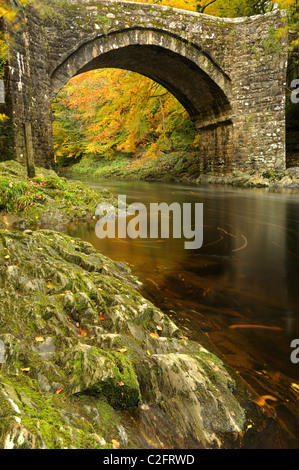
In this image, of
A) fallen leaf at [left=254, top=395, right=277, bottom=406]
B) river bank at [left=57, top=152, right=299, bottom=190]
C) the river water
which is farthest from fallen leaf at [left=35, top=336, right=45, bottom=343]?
river bank at [left=57, top=152, right=299, bottom=190]

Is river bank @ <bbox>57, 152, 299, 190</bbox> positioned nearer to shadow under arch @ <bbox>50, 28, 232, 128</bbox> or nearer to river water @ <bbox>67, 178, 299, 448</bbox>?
shadow under arch @ <bbox>50, 28, 232, 128</bbox>

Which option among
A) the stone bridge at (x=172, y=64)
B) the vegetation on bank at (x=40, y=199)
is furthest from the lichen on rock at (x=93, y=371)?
the stone bridge at (x=172, y=64)

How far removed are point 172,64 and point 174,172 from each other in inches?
259

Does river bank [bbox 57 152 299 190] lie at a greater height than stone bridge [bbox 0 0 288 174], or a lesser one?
lesser

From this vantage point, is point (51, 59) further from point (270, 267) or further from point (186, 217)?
point (270, 267)

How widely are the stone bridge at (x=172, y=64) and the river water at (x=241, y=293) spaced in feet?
14.8

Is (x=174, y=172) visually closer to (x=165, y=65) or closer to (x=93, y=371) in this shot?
(x=165, y=65)

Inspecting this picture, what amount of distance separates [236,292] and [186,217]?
4015mm

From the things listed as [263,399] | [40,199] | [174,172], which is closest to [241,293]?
[263,399]

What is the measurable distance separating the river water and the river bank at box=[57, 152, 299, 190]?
6.52 metres

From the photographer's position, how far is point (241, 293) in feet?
9.26

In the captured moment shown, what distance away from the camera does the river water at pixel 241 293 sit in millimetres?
1672

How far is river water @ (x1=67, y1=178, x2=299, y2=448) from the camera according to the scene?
5.49ft

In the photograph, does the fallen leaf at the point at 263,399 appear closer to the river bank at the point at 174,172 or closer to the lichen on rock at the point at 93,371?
the lichen on rock at the point at 93,371
